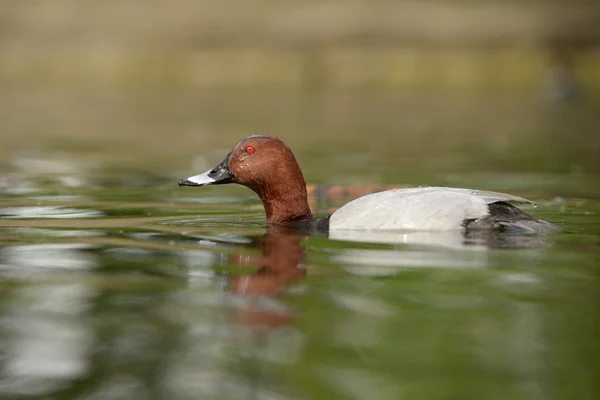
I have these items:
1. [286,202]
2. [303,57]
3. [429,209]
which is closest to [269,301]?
[429,209]

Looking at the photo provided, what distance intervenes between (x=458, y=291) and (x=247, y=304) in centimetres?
92

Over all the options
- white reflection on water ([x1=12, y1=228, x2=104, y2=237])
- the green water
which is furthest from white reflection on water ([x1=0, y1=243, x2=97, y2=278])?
white reflection on water ([x1=12, y1=228, x2=104, y2=237])

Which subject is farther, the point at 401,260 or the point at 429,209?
the point at 429,209

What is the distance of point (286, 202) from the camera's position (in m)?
7.26

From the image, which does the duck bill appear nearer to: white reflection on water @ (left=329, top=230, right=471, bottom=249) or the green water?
the green water

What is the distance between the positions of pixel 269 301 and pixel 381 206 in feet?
6.69

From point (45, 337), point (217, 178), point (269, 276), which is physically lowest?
point (45, 337)

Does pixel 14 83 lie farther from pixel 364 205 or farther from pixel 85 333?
pixel 85 333

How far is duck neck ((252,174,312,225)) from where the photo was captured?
23.8ft

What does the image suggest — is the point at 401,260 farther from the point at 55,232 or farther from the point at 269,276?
the point at 55,232

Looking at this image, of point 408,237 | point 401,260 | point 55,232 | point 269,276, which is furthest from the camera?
point 55,232

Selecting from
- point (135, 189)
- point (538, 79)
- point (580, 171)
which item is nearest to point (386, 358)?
point (135, 189)

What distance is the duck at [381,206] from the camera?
648 cm

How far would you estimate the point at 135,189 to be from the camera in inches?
379
